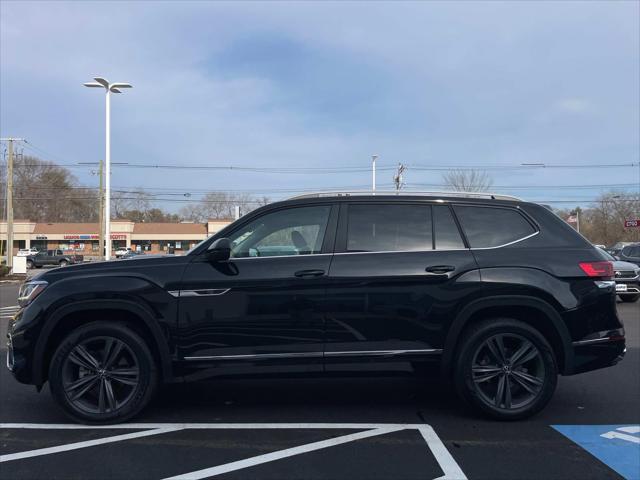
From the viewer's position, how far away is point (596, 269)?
458cm

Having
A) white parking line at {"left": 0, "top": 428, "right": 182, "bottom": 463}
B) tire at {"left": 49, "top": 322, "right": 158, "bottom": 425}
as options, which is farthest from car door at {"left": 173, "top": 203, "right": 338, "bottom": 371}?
white parking line at {"left": 0, "top": 428, "right": 182, "bottom": 463}

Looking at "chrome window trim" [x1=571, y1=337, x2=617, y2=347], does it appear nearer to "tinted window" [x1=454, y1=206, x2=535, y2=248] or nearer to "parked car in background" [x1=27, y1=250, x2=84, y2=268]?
"tinted window" [x1=454, y1=206, x2=535, y2=248]

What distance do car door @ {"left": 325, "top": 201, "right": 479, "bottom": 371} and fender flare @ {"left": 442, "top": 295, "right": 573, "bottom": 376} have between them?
0.24ft

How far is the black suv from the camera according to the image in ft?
14.4

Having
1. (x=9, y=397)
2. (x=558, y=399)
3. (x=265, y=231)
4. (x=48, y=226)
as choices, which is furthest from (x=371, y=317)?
(x=48, y=226)

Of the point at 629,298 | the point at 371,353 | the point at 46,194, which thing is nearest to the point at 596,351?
the point at 371,353

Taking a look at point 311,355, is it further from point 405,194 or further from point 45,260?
point 45,260

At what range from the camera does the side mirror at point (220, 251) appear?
14.3 feet

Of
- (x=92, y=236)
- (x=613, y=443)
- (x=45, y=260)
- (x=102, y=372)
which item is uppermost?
(x=92, y=236)

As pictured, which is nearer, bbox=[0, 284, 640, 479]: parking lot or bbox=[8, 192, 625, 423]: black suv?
bbox=[0, 284, 640, 479]: parking lot

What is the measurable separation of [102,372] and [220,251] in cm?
143

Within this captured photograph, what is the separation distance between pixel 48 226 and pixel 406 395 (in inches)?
2874

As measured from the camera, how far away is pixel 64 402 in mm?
4434

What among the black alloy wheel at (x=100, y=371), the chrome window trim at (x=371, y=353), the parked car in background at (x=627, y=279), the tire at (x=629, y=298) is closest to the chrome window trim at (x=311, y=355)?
the chrome window trim at (x=371, y=353)
